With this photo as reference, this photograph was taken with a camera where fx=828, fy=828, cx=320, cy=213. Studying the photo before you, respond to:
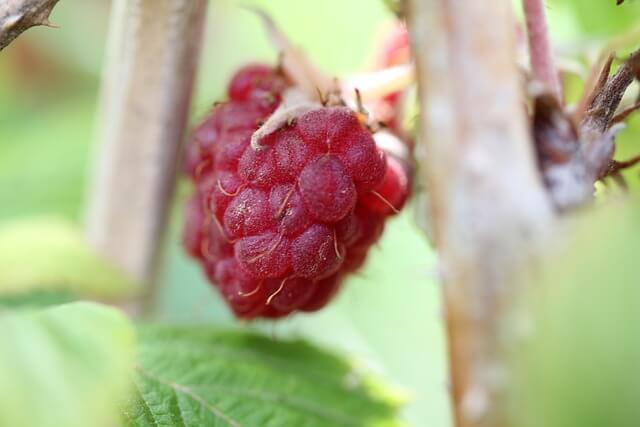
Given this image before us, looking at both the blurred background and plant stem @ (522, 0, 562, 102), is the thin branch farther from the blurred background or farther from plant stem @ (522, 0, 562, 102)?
the blurred background

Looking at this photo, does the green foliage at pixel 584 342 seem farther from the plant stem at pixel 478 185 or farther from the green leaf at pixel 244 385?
the green leaf at pixel 244 385

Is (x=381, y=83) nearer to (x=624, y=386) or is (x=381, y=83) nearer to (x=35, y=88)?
(x=624, y=386)

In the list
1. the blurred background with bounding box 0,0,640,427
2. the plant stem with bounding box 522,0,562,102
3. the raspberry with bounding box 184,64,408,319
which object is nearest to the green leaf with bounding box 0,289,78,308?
the blurred background with bounding box 0,0,640,427

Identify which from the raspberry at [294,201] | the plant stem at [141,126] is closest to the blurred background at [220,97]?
the plant stem at [141,126]

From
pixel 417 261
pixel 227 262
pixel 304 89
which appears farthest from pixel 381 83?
pixel 417 261

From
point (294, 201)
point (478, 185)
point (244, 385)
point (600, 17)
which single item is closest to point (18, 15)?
point (294, 201)
